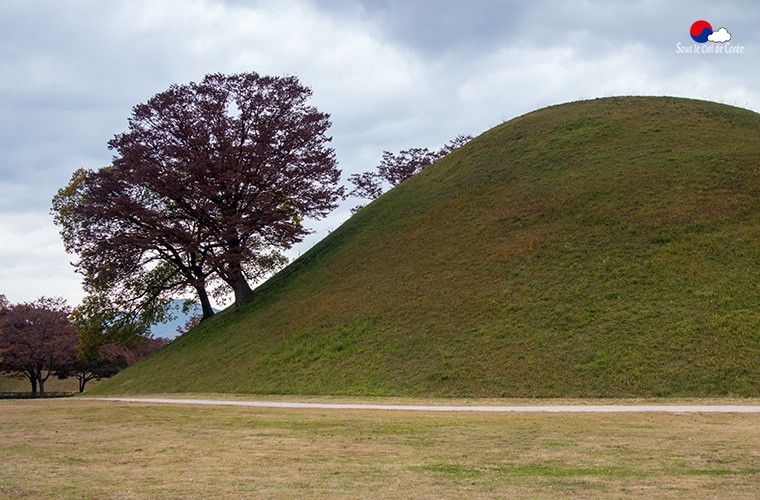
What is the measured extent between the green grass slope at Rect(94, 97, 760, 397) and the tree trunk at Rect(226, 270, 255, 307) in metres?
1.02

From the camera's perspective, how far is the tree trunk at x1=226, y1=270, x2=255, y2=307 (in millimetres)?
42656

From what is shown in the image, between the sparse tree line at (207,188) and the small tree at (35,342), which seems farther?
the small tree at (35,342)

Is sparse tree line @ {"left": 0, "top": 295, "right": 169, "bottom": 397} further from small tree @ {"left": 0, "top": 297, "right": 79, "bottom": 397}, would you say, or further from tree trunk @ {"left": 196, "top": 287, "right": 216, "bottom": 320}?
tree trunk @ {"left": 196, "top": 287, "right": 216, "bottom": 320}

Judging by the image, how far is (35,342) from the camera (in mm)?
57531

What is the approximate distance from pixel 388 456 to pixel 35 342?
5502cm

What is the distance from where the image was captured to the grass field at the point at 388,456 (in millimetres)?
8414

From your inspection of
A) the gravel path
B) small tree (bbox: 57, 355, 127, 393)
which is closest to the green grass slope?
the gravel path

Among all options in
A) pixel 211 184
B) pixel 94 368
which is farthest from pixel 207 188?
pixel 94 368

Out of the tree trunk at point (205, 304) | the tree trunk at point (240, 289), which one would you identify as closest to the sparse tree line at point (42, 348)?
the tree trunk at point (205, 304)

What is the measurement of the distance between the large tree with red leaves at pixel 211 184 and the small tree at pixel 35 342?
17.9 metres

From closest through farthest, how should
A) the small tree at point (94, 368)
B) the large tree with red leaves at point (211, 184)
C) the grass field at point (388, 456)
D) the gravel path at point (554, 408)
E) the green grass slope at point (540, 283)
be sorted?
the grass field at point (388, 456) → the gravel path at point (554, 408) → the green grass slope at point (540, 283) → the large tree with red leaves at point (211, 184) → the small tree at point (94, 368)

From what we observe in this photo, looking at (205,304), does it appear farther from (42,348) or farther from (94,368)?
(94,368)

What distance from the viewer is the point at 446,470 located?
31.6 ft

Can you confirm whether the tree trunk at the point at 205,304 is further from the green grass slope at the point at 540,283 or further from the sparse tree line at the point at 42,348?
the sparse tree line at the point at 42,348
